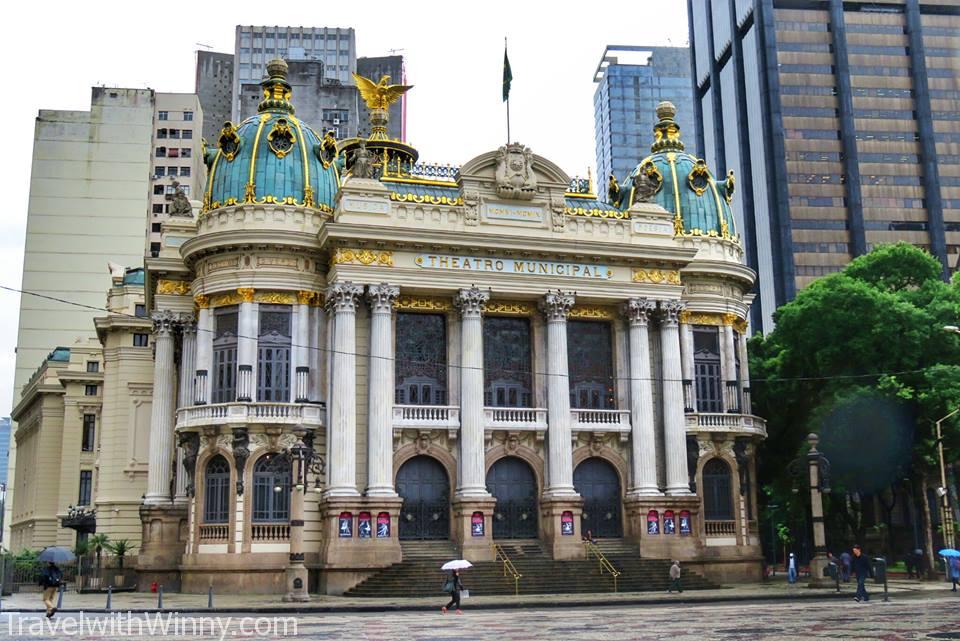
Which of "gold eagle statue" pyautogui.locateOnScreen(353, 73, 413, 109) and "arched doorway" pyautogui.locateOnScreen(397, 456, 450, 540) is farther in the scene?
"gold eagle statue" pyautogui.locateOnScreen(353, 73, 413, 109)

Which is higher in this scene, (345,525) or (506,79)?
(506,79)

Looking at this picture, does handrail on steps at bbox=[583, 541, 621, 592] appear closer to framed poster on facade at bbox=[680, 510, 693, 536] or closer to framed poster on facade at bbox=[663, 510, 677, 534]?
framed poster on facade at bbox=[663, 510, 677, 534]

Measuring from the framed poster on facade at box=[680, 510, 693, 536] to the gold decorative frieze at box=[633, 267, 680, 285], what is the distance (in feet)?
35.5

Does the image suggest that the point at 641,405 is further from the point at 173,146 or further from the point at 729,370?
the point at 173,146

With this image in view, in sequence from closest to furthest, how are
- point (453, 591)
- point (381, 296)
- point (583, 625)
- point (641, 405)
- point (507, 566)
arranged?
1. point (583, 625)
2. point (453, 591)
3. point (507, 566)
4. point (381, 296)
5. point (641, 405)

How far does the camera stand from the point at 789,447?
203ft

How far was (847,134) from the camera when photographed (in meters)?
119

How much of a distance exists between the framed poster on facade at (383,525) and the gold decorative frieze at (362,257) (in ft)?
35.5

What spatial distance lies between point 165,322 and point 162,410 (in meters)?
4.14

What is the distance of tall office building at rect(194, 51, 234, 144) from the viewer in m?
136

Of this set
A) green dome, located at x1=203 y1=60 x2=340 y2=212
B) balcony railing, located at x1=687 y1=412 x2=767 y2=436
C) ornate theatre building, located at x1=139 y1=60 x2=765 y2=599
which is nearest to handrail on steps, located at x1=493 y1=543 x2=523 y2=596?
ornate theatre building, located at x1=139 y1=60 x2=765 y2=599

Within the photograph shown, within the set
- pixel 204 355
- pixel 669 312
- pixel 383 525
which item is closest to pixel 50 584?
pixel 383 525

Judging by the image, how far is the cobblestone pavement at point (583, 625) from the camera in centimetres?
2455

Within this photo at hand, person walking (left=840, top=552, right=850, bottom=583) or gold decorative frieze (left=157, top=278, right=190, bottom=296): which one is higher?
gold decorative frieze (left=157, top=278, right=190, bottom=296)
